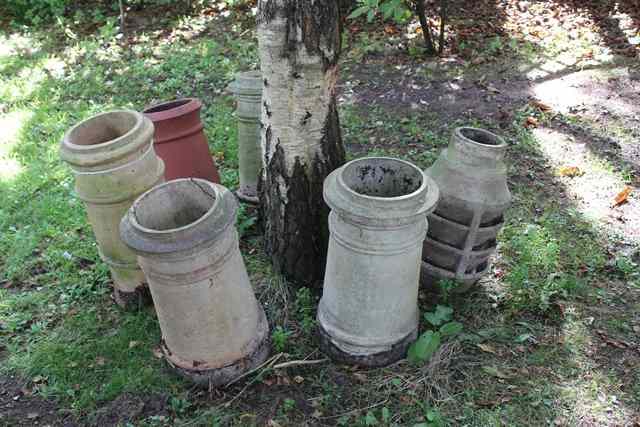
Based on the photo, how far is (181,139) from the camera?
3291 mm

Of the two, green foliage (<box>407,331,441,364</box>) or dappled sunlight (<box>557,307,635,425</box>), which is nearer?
dappled sunlight (<box>557,307,635,425</box>)

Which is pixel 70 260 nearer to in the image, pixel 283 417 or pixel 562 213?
pixel 283 417

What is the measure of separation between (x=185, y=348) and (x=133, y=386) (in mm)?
421

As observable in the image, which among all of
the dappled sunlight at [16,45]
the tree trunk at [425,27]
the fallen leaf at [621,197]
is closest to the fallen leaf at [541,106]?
the fallen leaf at [621,197]

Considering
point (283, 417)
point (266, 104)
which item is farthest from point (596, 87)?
point (283, 417)

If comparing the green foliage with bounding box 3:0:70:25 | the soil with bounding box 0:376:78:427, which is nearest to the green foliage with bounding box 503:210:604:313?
the soil with bounding box 0:376:78:427

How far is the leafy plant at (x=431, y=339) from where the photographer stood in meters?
2.45

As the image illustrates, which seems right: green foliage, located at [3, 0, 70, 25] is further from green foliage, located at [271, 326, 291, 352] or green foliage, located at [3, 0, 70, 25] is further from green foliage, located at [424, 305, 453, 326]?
green foliage, located at [424, 305, 453, 326]

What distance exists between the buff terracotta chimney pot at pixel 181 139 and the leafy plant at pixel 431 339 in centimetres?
189

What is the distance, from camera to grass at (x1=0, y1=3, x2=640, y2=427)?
238 centimetres

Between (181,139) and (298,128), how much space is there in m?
1.08

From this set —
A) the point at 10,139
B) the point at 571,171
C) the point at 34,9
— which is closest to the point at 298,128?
the point at 571,171

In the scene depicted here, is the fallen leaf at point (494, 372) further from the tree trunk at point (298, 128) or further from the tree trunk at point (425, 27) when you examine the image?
the tree trunk at point (425, 27)

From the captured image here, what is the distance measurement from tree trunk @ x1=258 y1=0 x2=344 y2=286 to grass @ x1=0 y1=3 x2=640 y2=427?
280 millimetres
